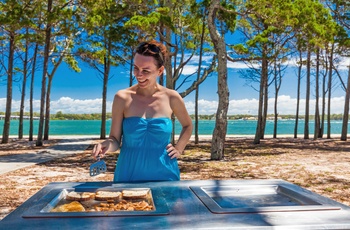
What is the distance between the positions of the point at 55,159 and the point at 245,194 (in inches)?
337

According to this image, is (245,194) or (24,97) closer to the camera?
Answer: (245,194)

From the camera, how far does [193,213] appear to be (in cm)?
114

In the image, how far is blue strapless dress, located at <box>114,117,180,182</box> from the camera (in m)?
1.70

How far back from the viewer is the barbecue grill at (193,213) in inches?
40.4

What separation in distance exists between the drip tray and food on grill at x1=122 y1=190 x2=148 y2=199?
8.3 inches

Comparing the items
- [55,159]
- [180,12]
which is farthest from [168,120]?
[180,12]

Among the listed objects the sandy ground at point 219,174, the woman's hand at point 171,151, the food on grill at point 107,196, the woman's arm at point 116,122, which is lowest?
the sandy ground at point 219,174

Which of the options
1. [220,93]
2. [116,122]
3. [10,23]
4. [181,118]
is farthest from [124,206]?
[10,23]

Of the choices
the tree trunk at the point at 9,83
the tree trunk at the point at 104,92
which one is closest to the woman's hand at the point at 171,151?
the tree trunk at the point at 9,83

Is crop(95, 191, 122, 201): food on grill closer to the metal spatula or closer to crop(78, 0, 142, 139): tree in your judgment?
the metal spatula

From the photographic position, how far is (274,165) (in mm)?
8422

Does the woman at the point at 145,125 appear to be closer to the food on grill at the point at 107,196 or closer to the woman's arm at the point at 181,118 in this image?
the woman's arm at the point at 181,118

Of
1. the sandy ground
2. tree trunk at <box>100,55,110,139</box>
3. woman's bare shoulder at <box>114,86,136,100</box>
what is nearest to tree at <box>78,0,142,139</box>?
tree trunk at <box>100,55,110,139</box>

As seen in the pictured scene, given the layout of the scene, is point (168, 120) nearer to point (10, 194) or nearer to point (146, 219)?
point (146, 219)
